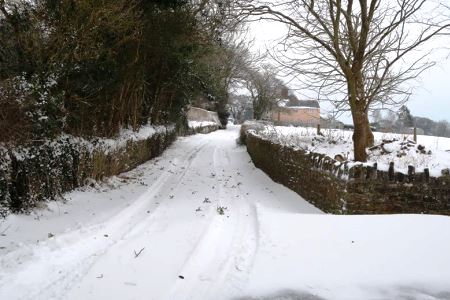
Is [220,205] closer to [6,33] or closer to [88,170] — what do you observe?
[88,170]

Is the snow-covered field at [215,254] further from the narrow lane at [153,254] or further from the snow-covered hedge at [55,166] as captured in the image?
the snow-covered hedge at [55,166]

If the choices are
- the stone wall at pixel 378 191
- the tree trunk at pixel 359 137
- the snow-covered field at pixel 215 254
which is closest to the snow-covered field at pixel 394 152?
the stone wall at pixel 378 191

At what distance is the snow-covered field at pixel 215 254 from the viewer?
12.8 ft

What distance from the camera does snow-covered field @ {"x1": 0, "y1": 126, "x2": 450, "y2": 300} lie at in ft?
12.8

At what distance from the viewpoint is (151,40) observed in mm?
11375

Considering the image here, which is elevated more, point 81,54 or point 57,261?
point 81,54

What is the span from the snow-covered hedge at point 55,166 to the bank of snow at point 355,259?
374 centimetres

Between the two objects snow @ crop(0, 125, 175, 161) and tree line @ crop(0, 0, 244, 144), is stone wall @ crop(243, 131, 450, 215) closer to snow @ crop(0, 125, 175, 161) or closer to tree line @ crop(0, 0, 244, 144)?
snow @ crop(0, 125, 175, 161)

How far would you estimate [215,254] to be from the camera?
4980 millimetres

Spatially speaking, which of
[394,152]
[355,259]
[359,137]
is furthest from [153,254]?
[394,152]

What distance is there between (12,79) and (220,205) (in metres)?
4.21

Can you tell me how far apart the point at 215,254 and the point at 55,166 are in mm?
3782

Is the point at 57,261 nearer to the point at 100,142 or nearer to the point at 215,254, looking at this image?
the point at 215,254

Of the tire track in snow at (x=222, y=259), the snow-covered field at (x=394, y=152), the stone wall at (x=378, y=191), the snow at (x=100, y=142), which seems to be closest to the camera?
the tire track in snow at (x=222, y=259)
